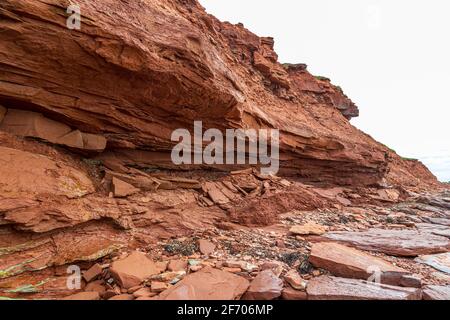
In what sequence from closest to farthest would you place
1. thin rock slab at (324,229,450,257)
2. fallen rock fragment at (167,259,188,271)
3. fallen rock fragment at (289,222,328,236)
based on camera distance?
fallen rock fragment at (167,259,188,271), thin rock slab at (324,229,450,257), fallen rock fragment at (289,222,328,236)

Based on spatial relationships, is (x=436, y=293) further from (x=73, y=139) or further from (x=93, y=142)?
(x=73, y=139)

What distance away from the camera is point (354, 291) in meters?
4.22

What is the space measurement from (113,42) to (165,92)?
5.90 feet

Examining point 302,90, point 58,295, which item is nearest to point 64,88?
point 58,295

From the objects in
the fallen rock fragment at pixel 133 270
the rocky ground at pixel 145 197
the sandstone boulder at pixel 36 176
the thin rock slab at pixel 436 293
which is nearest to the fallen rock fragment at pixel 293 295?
the rocky ground at pixel 145 197

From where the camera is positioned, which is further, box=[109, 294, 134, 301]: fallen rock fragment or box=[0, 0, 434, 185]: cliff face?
box=[0, 0, 434, 185]: cliff face

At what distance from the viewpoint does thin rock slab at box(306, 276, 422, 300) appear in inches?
160

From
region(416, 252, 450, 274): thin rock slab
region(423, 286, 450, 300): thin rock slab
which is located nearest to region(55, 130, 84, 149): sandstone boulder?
region(423, 286, 450, 300): thin rock slab

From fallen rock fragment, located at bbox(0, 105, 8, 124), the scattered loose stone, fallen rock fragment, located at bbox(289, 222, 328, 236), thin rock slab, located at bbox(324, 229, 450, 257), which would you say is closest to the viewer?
the scattered loose stone

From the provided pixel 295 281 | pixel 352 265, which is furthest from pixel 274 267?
pixel 352 265

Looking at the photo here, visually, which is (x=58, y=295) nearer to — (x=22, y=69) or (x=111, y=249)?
(x=111, y=249)

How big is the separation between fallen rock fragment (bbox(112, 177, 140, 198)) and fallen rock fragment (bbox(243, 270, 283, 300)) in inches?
162

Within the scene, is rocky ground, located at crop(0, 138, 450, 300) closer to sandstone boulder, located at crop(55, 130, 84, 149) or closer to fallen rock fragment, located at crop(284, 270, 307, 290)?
fallen rock fragment, located at crop(284, 270, 307, 290)

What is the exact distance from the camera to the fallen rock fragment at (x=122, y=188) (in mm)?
6562
